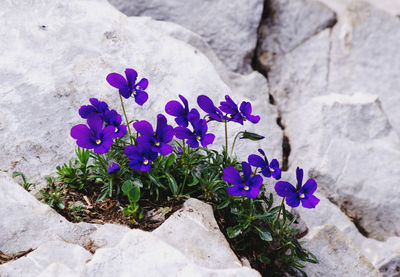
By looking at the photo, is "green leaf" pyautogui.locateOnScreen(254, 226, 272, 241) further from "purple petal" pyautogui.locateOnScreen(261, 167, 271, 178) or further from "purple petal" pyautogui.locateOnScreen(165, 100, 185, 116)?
"purple petal" pyautogui.locateOnScreen(165, 100, 185, 116)

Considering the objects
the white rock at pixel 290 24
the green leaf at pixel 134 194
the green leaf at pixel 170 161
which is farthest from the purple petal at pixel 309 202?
the white rock at pixel 290 24

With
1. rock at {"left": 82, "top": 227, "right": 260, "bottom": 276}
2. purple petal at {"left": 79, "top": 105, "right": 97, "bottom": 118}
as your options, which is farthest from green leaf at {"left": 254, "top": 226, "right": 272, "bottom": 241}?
purple petal at {"left": 79, "top": 105, "right": 97, "bottom": 118}

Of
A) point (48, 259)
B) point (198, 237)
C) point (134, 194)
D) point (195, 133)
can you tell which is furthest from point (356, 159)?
point (48, 259)

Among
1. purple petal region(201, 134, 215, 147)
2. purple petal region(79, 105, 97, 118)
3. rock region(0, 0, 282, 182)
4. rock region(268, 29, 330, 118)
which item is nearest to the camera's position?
purple petal region(201, 134, 215, 147)

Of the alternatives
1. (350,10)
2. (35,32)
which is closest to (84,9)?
(35,32)

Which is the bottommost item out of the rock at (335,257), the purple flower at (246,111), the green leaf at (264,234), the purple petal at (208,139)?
the rock at (335,257)

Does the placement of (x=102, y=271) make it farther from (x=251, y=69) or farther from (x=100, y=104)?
(x=251, y=69)

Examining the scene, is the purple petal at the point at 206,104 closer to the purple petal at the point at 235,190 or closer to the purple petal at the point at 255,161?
the purple petal at the point at 255,161

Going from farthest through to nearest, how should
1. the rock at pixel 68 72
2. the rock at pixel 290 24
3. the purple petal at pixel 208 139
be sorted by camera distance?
1. the rock at pixel 290 24
2. the rock at pixel 68 72
3. the purple petal at pixel 208 139
